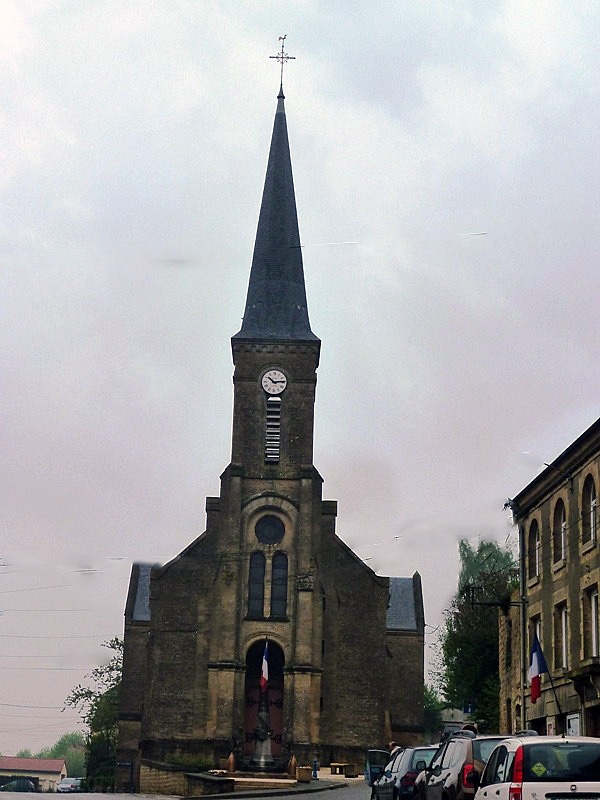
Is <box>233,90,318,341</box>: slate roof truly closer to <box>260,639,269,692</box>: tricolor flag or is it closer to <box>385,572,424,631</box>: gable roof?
<box>260,639,269,692</box>: tricolor flag

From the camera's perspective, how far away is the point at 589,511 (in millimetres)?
29312

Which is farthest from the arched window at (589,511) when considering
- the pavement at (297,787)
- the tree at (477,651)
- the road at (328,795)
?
the tree at (477,651)

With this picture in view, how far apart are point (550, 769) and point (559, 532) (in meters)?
18.6

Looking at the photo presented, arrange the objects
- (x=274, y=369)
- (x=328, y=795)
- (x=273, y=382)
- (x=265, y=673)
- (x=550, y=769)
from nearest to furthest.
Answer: (x=550, y=769), (x=328, y=795), (x=265, y=673), (x=273, y=382), (x=274, y=369)

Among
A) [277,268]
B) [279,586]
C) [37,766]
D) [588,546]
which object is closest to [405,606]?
[279,586]

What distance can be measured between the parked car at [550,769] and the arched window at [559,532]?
17.2 m

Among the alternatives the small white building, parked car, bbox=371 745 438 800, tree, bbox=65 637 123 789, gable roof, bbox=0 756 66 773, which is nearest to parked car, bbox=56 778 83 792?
tree, bbox=65 637 123 789

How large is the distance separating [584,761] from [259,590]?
132 ft

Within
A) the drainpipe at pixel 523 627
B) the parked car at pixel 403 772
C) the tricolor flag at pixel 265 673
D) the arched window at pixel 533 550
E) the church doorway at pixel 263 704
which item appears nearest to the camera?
the parked car at pixel 403 772

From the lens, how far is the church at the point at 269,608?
5169cm

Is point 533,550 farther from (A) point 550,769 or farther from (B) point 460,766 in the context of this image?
(A) point 550,769

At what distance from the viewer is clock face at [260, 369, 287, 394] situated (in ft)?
184

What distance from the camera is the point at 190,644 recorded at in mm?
53938

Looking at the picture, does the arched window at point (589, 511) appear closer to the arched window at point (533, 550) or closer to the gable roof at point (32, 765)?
the arched window at point (533, 550)
